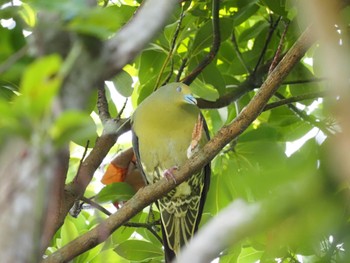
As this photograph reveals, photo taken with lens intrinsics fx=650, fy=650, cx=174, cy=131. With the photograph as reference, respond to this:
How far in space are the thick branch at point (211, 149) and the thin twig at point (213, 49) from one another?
18.6 inches

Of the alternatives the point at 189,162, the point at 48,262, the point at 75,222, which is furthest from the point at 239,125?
the point at 75,222

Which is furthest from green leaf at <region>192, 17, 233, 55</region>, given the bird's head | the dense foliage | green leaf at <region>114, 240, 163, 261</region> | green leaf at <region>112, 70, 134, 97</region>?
green leaf at <region>114, 240, 163, 261</region>

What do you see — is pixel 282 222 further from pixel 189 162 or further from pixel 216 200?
pixel 216 200

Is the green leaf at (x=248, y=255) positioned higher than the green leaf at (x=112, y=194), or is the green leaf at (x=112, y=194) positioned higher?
the green leaf at (x=112, y=194)

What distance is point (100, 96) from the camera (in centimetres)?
210

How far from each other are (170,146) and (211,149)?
0.92 m

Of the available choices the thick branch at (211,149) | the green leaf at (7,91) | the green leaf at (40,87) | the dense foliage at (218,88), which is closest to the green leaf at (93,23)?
the green leaf at (40,87)

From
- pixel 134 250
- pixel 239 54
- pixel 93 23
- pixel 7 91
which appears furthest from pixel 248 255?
pixel 93 23

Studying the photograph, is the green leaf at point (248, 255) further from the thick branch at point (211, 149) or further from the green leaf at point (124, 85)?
the green leaf at point (124, 85)

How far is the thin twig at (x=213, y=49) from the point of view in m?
2.00

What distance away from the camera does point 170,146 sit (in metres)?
2.58

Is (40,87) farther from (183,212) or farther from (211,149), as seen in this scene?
(183,212)

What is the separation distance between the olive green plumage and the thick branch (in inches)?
28.2

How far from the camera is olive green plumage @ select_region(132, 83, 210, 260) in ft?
8.15
